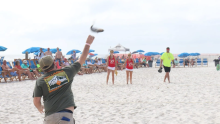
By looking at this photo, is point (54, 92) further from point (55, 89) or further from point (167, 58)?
point (167, 58)

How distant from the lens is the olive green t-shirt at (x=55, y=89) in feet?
7.64

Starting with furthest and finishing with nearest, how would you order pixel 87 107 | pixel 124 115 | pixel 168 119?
pixel 87 107, pixel 124 115, pixel 168 119

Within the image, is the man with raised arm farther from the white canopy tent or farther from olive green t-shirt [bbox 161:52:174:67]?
the white canopy tent

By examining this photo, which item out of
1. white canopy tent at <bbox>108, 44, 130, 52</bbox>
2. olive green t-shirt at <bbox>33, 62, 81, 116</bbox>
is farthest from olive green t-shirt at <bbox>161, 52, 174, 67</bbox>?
white canopy tent at <bbox>108, 44, 130, 52</bbox>

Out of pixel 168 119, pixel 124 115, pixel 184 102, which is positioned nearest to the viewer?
pixel 168 119

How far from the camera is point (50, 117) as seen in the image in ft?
7.83

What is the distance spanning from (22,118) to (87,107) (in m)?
1.47

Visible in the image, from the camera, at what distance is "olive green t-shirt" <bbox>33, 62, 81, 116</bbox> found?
233 cm

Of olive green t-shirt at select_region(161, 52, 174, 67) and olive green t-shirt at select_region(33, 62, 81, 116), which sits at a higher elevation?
olive green t-shirt at select_region(161, 52, 174, 67)

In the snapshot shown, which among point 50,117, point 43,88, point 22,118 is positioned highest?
point 43,88

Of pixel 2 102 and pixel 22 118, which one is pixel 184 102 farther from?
pixel 2 102

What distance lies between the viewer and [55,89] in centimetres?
236

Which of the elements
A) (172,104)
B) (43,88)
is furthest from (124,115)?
(43,88)

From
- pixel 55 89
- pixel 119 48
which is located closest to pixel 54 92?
pixel 55 89
